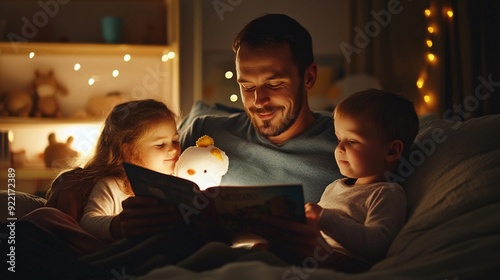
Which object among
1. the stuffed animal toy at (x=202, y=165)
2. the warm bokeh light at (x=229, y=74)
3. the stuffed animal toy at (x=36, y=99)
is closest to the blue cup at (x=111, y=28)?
the stuffed animal toy at (x=36, y=99)

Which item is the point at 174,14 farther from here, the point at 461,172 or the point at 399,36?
the point at 461,172

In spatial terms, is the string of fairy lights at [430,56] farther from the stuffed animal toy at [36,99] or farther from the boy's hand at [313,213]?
the stuffed animal toy at [36,99]

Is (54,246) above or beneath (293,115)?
beneath

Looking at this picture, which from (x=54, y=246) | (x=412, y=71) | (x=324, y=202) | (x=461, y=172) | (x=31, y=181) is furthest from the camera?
(x=31, y=181)

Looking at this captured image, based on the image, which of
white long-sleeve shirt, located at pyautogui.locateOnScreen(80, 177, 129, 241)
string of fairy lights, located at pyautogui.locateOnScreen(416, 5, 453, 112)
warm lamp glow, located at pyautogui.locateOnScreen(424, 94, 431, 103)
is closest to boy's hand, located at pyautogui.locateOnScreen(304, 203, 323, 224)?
white long-sleeve shirt, located at pyautogui.locateOnScreen(80, 177, 129, 241)

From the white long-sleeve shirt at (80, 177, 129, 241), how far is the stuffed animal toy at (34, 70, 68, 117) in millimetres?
2361

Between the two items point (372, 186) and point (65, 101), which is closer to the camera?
point (372, 186)

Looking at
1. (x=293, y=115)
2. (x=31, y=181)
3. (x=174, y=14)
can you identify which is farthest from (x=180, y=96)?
(x=293, y=115)

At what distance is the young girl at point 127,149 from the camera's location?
5.56 ft

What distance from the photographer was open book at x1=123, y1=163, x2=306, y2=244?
128 cm

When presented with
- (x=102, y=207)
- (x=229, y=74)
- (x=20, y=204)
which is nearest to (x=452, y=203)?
(x=102, y=207)

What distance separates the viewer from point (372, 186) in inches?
58.1

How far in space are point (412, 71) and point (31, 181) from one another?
2.41 meters

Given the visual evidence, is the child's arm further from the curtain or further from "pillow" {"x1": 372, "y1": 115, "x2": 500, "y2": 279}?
the curtain
